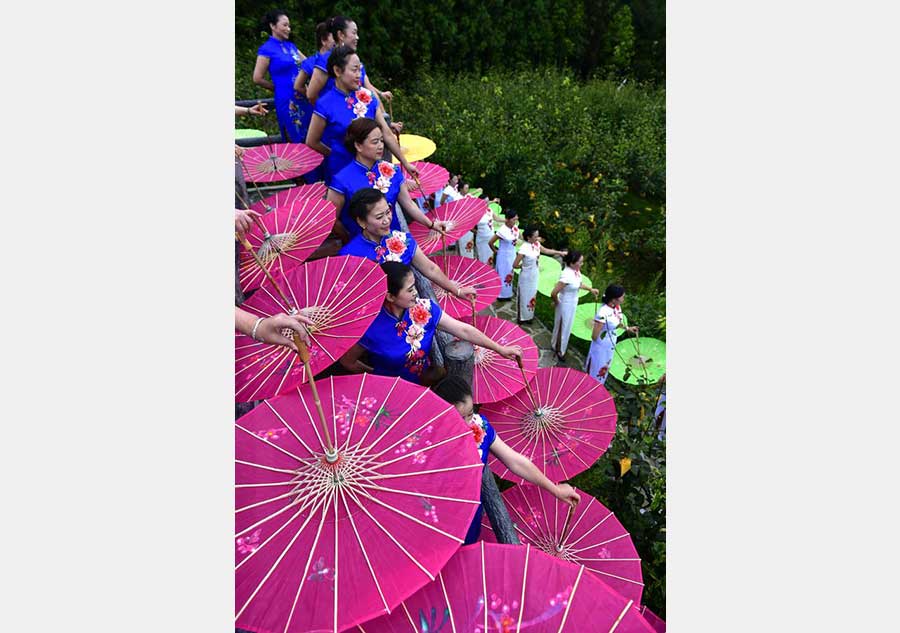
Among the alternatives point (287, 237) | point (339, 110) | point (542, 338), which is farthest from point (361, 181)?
point (542, 338)

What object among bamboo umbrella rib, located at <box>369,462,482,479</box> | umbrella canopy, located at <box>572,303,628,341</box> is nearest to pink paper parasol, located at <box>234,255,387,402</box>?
bamboo umbrella rib, located at <box>369,462,482,479</box>

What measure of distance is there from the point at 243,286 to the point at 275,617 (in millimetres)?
2266

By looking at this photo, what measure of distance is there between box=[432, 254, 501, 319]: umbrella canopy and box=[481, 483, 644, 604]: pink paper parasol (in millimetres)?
1952

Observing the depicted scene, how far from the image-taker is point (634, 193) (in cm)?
1134

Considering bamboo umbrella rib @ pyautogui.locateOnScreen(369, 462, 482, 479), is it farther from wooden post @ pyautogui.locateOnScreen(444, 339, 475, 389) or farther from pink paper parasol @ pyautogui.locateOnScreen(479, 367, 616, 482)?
pink paper parasol @ pyautogui.locateOnScreen(479, 367, 616, 482)

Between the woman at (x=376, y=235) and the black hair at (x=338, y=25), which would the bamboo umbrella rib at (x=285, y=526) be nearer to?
the woman at (x=376, y=235)

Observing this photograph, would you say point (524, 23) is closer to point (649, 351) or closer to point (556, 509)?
point (649, 351)

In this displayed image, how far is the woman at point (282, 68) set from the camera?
19.5 ft

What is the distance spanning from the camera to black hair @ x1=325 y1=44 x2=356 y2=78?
4.52m

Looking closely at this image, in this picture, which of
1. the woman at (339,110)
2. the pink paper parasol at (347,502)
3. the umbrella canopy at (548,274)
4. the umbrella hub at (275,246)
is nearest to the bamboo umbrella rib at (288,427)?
the pink paper parasol at (347,502)

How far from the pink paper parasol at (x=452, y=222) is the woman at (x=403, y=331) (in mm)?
1967

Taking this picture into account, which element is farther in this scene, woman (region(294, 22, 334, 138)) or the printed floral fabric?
woman (region(294, 22, 334, 138))

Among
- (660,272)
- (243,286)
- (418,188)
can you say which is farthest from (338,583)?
(660,272)

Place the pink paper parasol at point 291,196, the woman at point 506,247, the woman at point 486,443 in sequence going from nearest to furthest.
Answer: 1. the woman at point 486,443
2. the pink paper parasol at point 291,196
3. the woman at point 506,247
